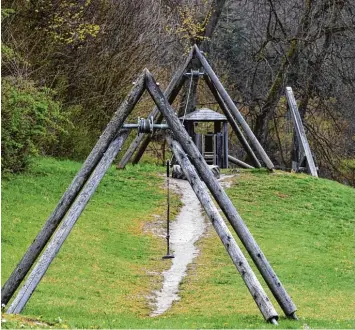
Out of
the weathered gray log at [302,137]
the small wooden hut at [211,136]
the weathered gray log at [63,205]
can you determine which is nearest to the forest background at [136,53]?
the weathered gray log at [302,137]

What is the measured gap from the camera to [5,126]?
18.8 meters

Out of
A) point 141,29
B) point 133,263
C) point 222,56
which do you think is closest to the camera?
point 133,263

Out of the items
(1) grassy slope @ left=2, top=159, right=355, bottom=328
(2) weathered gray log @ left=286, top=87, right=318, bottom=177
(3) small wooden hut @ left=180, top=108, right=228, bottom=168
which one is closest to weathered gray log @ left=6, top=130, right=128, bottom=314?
(1) grassy slope @ left=2, top=159, right=355, bottom=328

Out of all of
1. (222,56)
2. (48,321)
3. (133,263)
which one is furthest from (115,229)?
(222,56)

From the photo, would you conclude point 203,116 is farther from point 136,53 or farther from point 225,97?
point 136,53

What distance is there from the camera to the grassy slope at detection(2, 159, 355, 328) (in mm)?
10523

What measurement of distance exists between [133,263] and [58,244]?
203 inches

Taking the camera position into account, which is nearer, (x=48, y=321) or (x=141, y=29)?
(x=48, y=321)

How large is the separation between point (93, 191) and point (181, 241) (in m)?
7.22

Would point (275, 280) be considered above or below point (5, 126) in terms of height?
below

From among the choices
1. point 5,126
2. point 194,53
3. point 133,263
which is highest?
point 194,53

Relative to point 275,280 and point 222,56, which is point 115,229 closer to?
point 275,280

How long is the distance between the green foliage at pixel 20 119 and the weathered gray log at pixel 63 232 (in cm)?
846

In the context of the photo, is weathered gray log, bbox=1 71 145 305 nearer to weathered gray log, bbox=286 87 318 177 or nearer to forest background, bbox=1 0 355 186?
forest background, bbox=1 0 355 186
